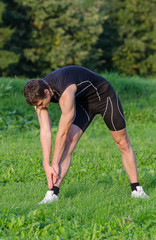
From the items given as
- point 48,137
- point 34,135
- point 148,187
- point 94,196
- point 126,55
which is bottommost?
point 126,55

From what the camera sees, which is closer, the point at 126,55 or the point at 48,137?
the point at 48,137

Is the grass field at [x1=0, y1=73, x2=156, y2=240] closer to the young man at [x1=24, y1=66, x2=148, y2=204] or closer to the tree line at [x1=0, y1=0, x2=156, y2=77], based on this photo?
the young man at [x1=24, y1=66, x2=148, y2=204]

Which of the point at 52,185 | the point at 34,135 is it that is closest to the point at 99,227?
the point at 52,185


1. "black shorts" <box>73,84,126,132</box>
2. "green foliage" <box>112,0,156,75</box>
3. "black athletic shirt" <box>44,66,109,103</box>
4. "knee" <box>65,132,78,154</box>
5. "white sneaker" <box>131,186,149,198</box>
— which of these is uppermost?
"black athletic shirt" <box>44,66,109,103</box>

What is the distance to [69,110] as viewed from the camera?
14.2 feet

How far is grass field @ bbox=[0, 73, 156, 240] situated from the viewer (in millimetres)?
3904

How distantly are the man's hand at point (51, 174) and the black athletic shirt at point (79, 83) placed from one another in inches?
31.7

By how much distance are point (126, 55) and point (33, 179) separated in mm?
32095

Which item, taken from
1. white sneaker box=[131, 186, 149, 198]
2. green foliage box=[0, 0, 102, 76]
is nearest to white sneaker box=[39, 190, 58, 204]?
white sneaker box=[131, 186, 149, 198]

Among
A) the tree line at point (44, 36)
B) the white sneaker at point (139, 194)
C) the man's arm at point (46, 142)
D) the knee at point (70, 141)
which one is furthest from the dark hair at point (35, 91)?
the tree line at point (44, 36)

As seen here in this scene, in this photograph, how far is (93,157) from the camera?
7.29 m

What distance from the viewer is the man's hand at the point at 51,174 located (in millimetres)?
4629

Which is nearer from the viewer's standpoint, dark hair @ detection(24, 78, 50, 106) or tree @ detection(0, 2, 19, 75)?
dark hair @ detection(24, 78, 50, 106)

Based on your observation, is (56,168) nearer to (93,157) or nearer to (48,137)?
(48,137)
